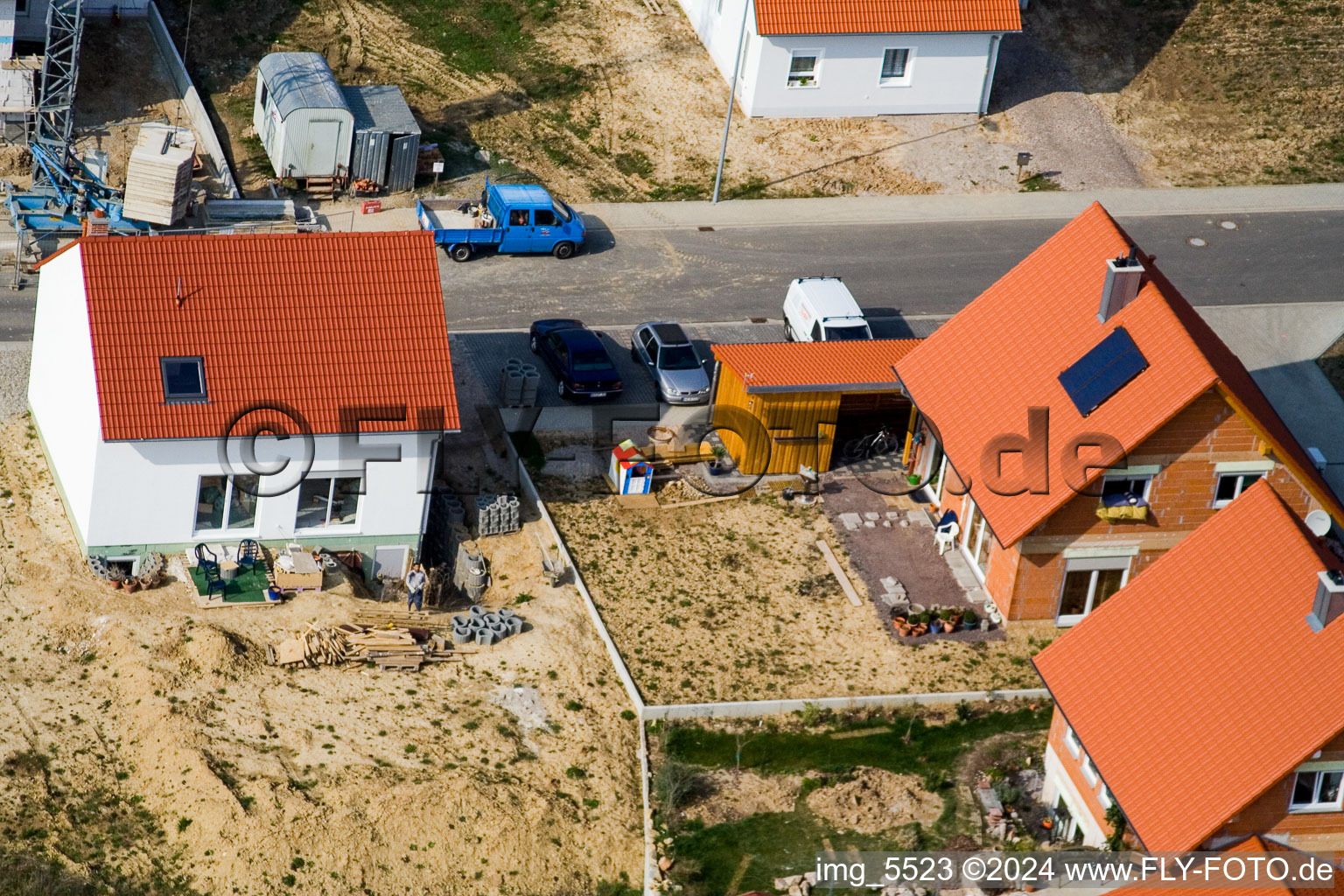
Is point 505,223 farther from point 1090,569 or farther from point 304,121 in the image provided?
point 1090,569

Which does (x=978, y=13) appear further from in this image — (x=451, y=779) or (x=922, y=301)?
(x=451, y=779)

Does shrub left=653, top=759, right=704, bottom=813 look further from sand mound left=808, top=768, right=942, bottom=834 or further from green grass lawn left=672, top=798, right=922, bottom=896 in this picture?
sand mound left=808, top=768, right=942, bottom=834

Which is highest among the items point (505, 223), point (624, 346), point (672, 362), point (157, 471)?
point (157, 471)

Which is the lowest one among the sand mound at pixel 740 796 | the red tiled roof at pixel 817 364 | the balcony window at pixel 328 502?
the sand mound at pixel 740 796

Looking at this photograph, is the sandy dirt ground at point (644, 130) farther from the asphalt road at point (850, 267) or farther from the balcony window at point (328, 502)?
the balcony window at point (328, 502)

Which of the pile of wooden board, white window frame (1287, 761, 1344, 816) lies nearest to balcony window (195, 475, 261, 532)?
the pile of wooden board

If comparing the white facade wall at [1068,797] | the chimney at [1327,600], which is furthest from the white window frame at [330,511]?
the chimney at [1327,600]

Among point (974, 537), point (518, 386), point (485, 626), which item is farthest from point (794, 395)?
Answer: point (485, 626)
